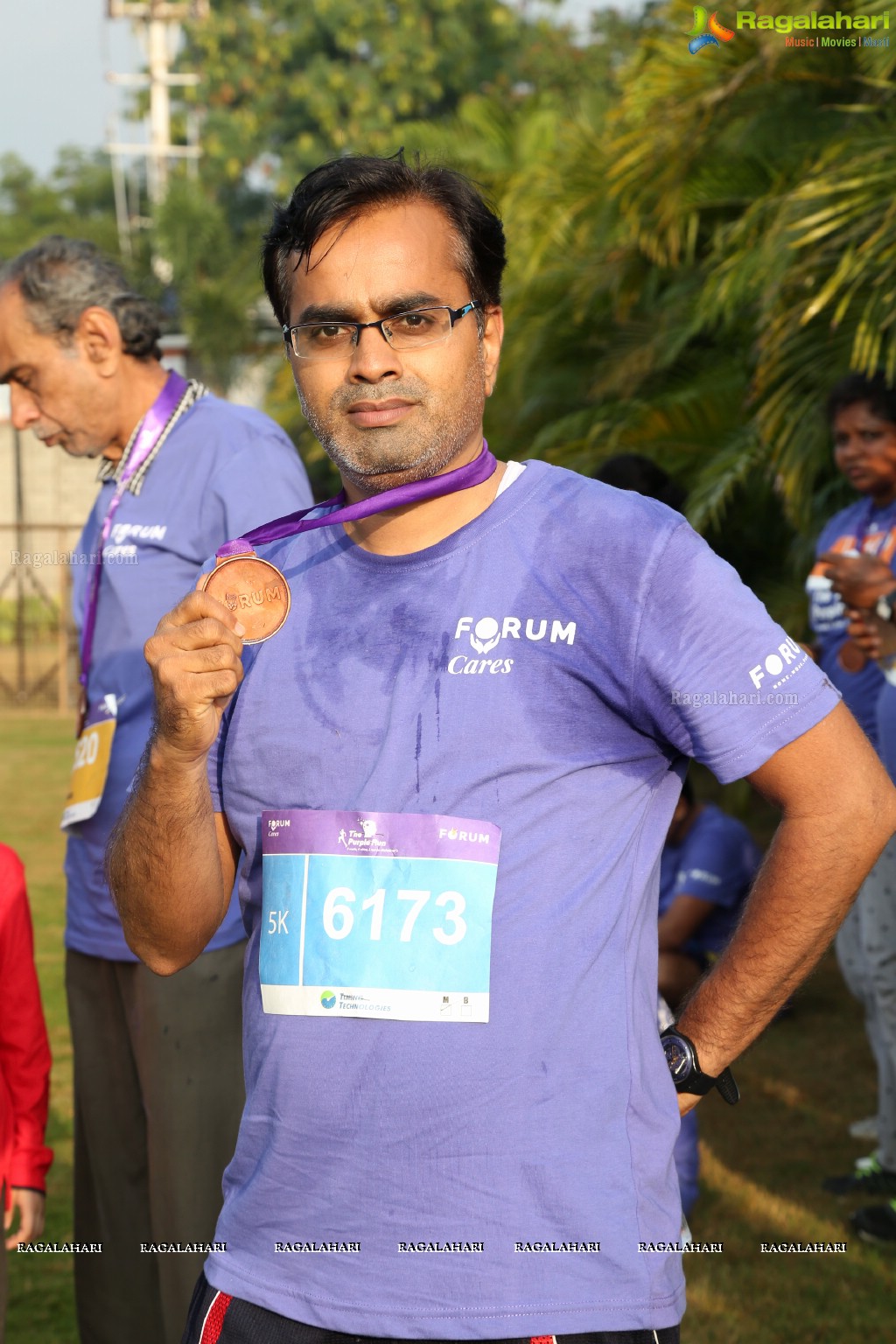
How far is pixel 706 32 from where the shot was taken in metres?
7.09

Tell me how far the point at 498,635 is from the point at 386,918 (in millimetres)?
376

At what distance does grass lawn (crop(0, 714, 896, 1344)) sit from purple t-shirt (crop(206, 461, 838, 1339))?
1.07m

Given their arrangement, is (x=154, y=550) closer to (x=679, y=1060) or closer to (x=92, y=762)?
(x=92, y=762)

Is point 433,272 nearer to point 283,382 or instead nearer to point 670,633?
point 670,633

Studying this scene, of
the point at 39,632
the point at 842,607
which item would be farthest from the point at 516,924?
the point at 39,632

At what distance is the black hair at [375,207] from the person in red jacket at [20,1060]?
1296 mm

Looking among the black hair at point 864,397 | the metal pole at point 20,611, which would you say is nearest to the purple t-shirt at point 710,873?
the black hair at point 864,397

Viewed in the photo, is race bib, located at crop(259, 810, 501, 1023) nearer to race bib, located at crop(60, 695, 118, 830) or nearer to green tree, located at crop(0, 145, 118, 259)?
race bib, located at crop(60, 695, 118, 830)

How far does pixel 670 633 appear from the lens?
1.81m

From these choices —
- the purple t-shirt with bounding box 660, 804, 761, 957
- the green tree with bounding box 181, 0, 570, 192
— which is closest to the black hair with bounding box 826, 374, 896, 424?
the purple t-shirt with bounding box 660, 804, 761, 957

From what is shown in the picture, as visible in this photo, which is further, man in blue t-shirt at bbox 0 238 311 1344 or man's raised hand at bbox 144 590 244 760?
man in blue t-shirt at bbox 0 238 311 1344

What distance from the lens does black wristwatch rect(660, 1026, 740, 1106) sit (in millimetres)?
1984

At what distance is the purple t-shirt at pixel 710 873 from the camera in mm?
5062

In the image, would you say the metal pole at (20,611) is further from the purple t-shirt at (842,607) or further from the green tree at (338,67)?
the purple t-shirt at (842,607)
